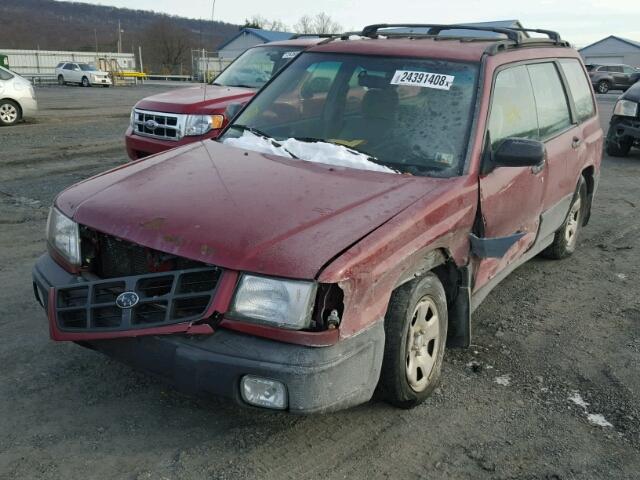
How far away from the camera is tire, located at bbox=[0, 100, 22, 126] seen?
14133mm

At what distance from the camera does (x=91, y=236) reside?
121 inches

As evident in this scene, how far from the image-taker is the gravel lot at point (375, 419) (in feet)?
9.07

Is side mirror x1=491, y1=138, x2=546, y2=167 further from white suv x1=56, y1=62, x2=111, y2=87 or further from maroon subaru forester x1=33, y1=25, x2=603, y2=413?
white suv x1=56, y1=62, x2=111, y2=87

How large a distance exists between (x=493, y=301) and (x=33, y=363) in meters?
3.18

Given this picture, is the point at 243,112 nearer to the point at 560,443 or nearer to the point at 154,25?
the point at 560,443

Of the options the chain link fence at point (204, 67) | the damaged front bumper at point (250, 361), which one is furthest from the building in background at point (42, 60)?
the damaged front bumper at point (250, 361)

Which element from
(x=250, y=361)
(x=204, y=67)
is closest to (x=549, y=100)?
(x=250, y=361)

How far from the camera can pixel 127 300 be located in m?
2.71

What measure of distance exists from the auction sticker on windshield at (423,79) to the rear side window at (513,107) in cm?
29

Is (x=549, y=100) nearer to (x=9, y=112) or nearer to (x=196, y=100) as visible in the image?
(x=196, y=100)

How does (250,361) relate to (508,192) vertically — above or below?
below

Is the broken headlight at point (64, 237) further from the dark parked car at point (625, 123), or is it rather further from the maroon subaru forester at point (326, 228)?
the dark parked car at point (625, 123)

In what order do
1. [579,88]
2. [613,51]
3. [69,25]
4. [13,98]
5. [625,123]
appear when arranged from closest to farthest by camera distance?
1. [579,88]
2. [625,123]
3. [13,98]
4. [613,51]
5. [69,25]

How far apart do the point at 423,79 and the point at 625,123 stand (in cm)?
889
